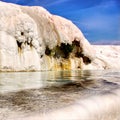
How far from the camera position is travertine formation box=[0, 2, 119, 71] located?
20641 millimetres

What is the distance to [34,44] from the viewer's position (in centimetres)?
2295

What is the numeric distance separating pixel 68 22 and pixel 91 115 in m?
25.3

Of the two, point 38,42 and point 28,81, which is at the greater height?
point 38,42

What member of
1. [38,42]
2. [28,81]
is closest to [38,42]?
[38,42]

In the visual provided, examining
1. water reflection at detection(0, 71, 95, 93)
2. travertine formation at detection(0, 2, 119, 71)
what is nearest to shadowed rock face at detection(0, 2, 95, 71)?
travertine formation at detection(0, 2, 119, 71)

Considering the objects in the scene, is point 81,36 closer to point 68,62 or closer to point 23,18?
point 68,62

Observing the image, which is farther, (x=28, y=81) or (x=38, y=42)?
(x=38, y=42)

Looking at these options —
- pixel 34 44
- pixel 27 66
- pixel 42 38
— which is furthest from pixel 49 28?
pixel 27 66

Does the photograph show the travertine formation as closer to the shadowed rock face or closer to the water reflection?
the shadowed rock face

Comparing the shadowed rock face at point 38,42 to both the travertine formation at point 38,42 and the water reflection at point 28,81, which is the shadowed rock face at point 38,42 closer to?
the travertine formation at point 38,42

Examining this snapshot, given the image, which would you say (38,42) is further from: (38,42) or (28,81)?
(28,81)

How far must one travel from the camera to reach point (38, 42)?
2341cm

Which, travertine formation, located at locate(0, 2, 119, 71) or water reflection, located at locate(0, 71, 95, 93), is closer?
water reflection, located at locate(0, 71, 95, 93)

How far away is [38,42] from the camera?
23406 millimetres
